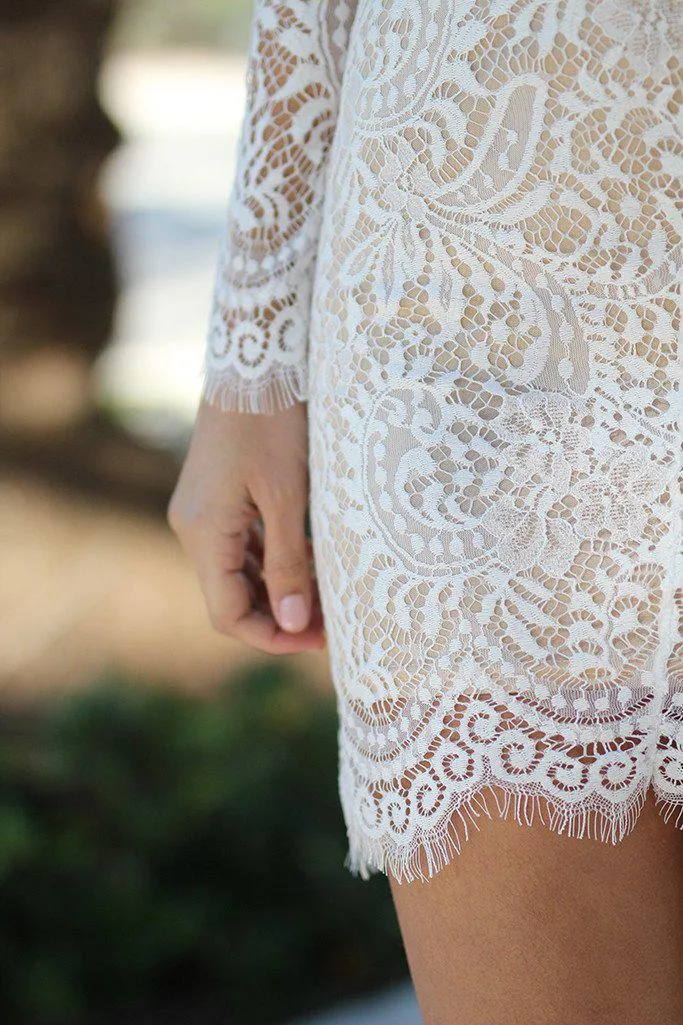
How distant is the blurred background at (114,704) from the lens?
8.89ft

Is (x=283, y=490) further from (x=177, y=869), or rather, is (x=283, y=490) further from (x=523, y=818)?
(x=177, y=869)

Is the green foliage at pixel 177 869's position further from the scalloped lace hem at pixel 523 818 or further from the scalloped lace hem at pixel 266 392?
the scalloped lace hem at pixel 523 818

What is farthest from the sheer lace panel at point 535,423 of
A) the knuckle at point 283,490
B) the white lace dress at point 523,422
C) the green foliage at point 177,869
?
the green foliage at point 177,869

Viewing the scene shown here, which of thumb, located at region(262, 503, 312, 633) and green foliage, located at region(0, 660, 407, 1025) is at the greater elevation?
thumb, located at region(262, 503, 312, 633)

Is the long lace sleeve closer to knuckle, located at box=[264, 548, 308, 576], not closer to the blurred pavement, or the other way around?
knuckle, located at box=[264, 548, 308, 576]

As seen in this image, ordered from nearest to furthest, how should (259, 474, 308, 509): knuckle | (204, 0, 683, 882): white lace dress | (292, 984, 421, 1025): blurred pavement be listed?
(204, 0, 683, 882): white lace dress
(259, 474, 308, 509): knuckle
(292, 984, 421, 1025): blurred pavement

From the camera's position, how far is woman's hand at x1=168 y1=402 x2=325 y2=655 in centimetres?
129

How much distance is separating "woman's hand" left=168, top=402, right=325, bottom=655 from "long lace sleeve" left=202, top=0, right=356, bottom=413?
0.03 meters

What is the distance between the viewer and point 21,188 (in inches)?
145

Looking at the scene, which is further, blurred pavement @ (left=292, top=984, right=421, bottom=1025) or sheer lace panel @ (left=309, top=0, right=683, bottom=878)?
blurred pavement @ (left=292, top=984, right=421, bottom=1025)

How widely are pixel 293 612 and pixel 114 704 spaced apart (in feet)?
5.95

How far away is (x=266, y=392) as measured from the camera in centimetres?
129

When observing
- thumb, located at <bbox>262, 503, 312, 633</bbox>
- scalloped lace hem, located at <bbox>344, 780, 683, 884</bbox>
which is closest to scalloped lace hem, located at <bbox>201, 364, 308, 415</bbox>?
thumb, located at <bbox>262, 503, 312, 633</bbox>

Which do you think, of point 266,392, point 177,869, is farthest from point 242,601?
point 177,869
